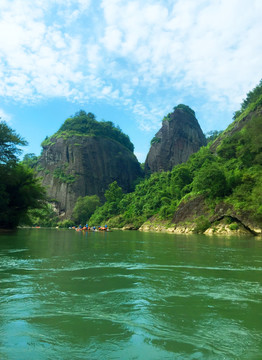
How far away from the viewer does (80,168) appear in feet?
310

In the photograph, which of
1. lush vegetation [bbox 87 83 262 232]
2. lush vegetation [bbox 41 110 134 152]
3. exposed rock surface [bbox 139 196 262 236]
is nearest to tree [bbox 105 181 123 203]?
lush vegetation [bbox 87 83 262 232]

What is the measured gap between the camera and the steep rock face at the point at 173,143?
3903 inches

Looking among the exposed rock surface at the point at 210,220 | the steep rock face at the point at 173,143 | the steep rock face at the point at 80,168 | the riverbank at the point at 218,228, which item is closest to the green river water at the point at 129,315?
the riverbank at the point at 218,228

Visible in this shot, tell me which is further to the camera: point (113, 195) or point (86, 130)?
point (86, 130)

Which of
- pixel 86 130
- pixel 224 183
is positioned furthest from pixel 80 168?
pixel 224 183

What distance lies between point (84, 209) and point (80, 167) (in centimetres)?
1636

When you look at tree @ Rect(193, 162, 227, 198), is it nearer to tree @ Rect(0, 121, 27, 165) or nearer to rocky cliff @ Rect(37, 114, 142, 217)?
tree @ Rect(0, 121, 27, 165)

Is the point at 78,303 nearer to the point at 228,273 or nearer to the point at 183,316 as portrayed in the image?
the point at 183,316

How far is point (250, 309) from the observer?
3914 mm

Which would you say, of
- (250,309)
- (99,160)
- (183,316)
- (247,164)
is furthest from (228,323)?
(99,160)

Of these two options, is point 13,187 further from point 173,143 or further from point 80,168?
point 173,143

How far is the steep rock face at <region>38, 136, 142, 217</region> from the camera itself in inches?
3663

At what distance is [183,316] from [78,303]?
58.8 inches

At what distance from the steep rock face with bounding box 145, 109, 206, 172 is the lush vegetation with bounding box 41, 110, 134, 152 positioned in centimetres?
1866
